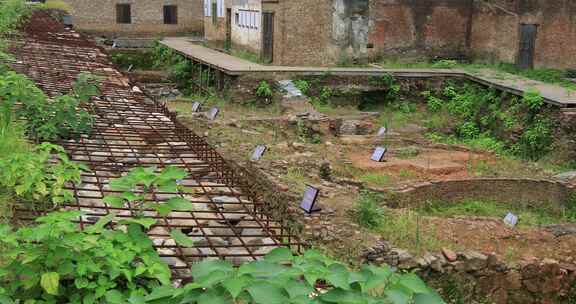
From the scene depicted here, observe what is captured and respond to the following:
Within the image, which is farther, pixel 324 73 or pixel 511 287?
pixel 324 73

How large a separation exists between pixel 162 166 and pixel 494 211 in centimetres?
658

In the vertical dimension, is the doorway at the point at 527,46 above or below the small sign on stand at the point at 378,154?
above

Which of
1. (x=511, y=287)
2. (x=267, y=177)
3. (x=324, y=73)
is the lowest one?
(x=511, y=287)

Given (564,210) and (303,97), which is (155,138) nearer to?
(564,210)

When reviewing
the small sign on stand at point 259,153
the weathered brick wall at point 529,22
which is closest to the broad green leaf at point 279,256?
the small sign on stand at point 259,153

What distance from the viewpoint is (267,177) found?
929 cm

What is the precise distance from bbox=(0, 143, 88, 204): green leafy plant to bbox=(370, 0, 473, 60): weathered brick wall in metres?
14.5

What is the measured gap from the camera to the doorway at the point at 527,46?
53.9 feet

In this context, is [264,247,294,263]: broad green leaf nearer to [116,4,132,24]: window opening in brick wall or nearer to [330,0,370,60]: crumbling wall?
[330,0,370,60]: crumbling wall

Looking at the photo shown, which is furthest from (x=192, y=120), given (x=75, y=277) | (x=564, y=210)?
(x=75, y=277)

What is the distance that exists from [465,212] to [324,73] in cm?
665

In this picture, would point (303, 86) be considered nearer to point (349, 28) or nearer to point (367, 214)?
point (349, 28)

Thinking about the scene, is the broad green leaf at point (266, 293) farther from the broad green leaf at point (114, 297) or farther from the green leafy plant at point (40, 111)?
the green leafy plant at point (40, 111)

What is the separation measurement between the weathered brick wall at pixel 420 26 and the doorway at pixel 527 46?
2.06 m
